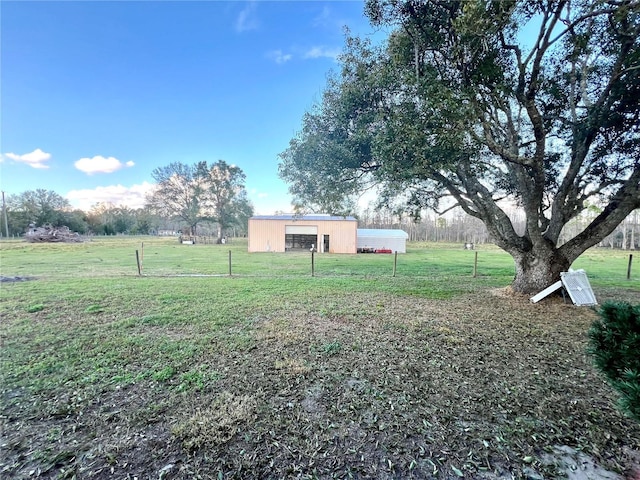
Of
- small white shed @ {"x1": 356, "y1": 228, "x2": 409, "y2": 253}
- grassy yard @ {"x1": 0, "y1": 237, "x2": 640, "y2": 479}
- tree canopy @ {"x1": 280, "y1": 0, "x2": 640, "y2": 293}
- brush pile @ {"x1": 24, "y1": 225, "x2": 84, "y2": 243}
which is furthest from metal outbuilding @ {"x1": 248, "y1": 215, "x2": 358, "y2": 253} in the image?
brush pile @ {"x1": 24, "y1": 225, "x2": 84, "y2": 243}

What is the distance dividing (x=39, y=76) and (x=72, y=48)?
1.08 meters

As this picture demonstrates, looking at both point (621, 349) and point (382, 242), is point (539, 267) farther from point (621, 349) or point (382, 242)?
point (382, 242)

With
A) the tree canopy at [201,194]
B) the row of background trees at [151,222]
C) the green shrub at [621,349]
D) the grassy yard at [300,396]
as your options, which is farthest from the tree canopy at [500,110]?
the tree canopy at [201,194]

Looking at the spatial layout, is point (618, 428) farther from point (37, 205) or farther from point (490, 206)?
point (37, 205)

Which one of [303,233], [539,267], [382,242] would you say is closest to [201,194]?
[303,233]

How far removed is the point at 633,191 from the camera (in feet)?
17.1

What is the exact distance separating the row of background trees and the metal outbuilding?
965cm

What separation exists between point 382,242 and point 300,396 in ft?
76.1

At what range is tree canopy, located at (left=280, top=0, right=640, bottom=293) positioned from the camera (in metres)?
4.46

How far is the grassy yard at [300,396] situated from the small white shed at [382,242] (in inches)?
766

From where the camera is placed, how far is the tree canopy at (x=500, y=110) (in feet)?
14.6

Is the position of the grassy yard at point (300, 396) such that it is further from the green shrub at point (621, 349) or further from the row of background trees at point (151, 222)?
the row of background trees at point (151, 222)

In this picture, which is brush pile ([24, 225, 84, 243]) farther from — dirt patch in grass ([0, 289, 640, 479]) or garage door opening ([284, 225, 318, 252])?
dirt patch in grass ([0, 289, 640, 479])

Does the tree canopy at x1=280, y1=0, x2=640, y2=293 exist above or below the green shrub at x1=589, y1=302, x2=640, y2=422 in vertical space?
above
